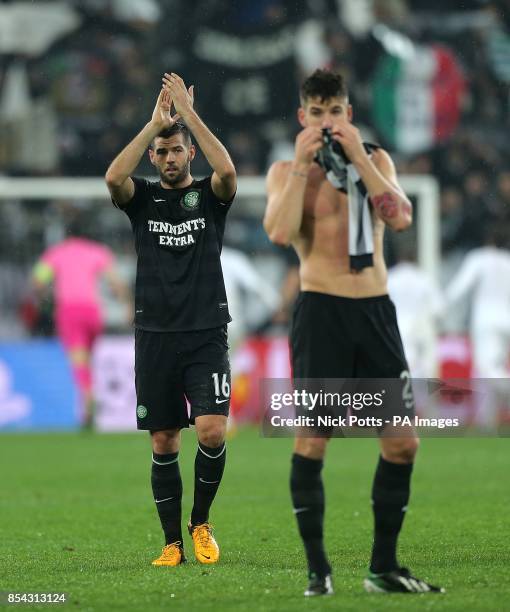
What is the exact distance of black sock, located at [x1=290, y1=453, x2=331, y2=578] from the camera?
5.87 meters

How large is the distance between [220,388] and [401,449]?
147 cm

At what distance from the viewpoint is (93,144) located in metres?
20.2

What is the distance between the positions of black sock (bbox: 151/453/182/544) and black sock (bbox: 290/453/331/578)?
56.0 inches

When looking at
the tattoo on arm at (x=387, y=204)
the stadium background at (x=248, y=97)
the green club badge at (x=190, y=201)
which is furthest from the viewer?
the stadium background at (x=248, y=97)

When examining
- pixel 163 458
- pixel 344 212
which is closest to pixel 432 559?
pixel 163 458

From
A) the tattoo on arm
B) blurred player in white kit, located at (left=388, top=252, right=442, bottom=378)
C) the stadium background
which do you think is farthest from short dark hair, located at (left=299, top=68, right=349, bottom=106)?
the stadium background

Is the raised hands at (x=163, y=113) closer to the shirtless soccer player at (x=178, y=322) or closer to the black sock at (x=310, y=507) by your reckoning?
the shirtless soccer player at (x=178, y=322)

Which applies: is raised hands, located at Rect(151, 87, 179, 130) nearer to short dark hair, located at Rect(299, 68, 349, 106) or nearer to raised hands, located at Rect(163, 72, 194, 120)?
raised hands, located at Rect(163, 72, 194, 120)

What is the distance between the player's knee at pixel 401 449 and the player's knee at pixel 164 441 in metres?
1.57

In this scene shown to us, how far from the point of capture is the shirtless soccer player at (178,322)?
23.6ft

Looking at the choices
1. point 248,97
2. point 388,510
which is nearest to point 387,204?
point 388,510

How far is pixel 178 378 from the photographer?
7246 mm

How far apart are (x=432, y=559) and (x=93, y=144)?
13870 mm

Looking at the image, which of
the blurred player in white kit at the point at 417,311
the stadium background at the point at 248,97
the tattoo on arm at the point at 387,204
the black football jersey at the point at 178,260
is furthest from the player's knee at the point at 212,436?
the stadium background at the point at 248,97
